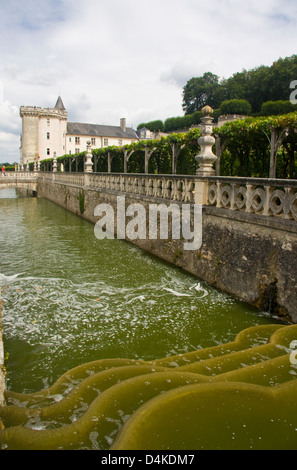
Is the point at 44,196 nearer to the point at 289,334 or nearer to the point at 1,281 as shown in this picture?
the point at 1,281

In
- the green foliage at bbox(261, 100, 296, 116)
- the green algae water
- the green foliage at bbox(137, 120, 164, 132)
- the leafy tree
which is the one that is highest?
the leafy tree

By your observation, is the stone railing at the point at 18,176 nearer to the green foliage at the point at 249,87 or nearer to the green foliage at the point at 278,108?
the green foliage at the point at 278,108

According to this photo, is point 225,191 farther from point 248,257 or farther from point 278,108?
point 278,108

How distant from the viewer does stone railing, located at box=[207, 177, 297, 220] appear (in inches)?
263

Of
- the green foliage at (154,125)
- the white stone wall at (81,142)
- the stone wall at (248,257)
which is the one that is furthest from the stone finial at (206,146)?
the green foliage at (154,125)

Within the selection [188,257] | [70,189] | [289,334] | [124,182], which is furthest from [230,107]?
[289,334]

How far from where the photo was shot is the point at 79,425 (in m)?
3.07

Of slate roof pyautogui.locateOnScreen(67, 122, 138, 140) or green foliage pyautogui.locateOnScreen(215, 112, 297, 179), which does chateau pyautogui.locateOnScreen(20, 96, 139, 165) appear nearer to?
slate roof pyautogui.locateOnScreen(67, 122, 138, 140)

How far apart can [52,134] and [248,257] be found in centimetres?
6831

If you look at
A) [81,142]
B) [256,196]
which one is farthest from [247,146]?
[81,142]

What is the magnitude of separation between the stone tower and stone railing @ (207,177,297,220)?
65.3 meters

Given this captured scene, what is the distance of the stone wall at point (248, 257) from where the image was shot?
678 cm

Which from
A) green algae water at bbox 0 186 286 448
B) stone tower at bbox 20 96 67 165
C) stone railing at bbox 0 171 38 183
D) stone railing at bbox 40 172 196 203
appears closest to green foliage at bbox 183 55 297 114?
stone tower at bbox 20 96 67 165
